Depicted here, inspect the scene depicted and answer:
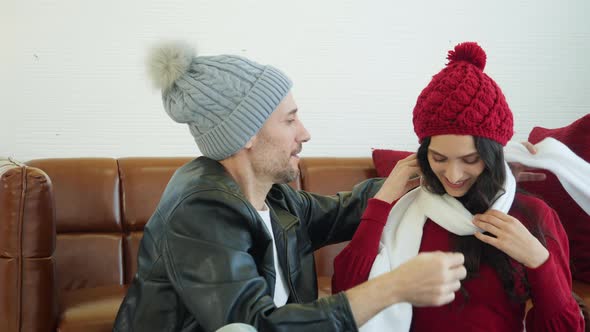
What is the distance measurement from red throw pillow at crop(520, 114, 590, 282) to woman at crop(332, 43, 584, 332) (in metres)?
0.72

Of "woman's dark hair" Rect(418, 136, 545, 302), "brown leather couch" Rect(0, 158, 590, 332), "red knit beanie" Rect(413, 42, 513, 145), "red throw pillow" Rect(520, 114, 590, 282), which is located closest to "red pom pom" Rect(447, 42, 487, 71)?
"red knit beanie" Rect(413, 42, 513, 145)

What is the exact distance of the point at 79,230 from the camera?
248 cm

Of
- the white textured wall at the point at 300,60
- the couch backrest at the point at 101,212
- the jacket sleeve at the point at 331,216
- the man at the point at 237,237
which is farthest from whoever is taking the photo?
the white textured wall at the point at 300,60

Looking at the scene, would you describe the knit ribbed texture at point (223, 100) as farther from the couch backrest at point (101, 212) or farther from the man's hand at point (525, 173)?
the couch backrest at point (101, 212)

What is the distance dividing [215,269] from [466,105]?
2.12 feet

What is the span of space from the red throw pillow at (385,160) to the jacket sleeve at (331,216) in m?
0.66

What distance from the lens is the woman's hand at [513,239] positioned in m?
1.41

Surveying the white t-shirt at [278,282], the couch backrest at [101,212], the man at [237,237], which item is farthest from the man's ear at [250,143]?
the couch backrest at [101,212]

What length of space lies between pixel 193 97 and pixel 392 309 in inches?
27.8

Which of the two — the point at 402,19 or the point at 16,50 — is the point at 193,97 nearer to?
the point at 16,50

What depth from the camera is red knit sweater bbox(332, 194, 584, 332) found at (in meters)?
1.42

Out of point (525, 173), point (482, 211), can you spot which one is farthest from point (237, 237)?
point (525, 173)

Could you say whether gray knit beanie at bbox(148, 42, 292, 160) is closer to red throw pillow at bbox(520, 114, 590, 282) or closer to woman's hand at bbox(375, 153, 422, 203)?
woman's hand at bbox(375, 153, 422, 203)

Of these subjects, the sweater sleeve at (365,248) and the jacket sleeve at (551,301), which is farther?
the sweater sleeve at (365,248)
